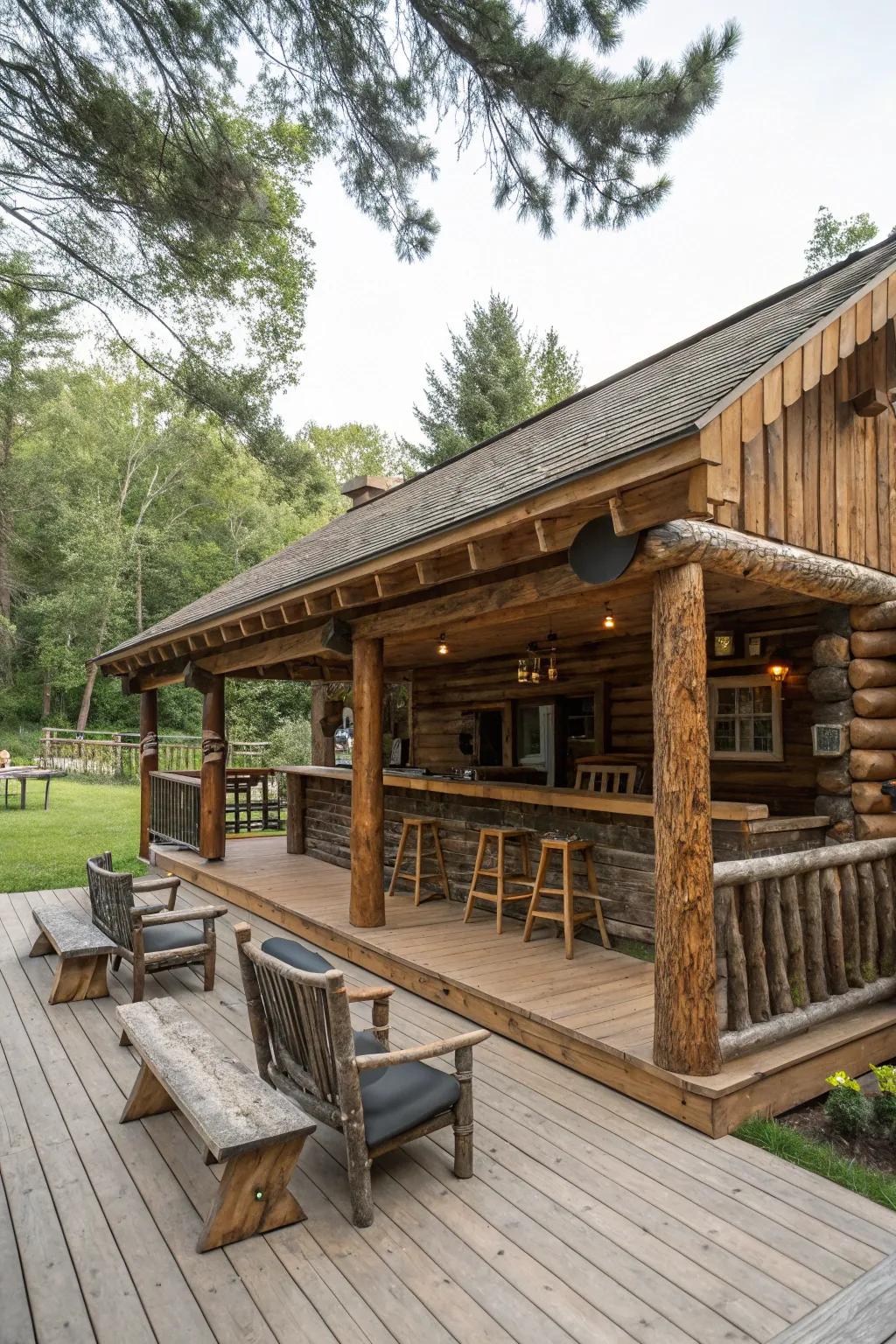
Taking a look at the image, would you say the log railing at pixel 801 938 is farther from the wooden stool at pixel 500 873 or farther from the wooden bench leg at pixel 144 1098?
the wooden bench leg at pixel 144 1098

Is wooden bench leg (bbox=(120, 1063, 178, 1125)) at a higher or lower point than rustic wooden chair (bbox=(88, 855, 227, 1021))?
lower

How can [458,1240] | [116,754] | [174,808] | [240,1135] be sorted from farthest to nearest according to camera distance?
[116,754] → [174,808] → [458,1240] → [240,1135]

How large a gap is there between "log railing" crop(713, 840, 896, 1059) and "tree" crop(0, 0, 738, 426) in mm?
4818

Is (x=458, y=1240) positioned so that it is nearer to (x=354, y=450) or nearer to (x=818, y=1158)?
(x=818, y=1158)

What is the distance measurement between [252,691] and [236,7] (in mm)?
19995

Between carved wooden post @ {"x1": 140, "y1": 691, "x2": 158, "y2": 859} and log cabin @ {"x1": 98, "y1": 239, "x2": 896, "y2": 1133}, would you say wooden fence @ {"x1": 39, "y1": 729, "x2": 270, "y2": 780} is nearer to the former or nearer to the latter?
carved wooden post @ {"x1": 140, "y1": 691, "x2": 158, "y2": 859}

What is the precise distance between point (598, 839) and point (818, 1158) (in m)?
2.88

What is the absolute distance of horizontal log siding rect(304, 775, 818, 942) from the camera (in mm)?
5395

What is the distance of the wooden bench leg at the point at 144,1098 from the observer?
373 centimetres

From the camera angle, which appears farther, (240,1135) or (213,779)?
(213,779)

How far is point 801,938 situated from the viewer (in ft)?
14.5

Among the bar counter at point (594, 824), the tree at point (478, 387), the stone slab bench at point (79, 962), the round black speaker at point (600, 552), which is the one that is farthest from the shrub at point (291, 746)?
the round black speaker at point (600, 552)

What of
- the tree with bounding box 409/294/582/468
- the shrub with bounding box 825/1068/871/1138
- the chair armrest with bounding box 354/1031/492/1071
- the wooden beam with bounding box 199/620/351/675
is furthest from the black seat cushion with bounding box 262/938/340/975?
the tree with bounding box 409/294/582/468

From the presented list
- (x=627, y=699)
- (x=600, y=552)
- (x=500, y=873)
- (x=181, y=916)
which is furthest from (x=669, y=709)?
(x=627, y=699)
